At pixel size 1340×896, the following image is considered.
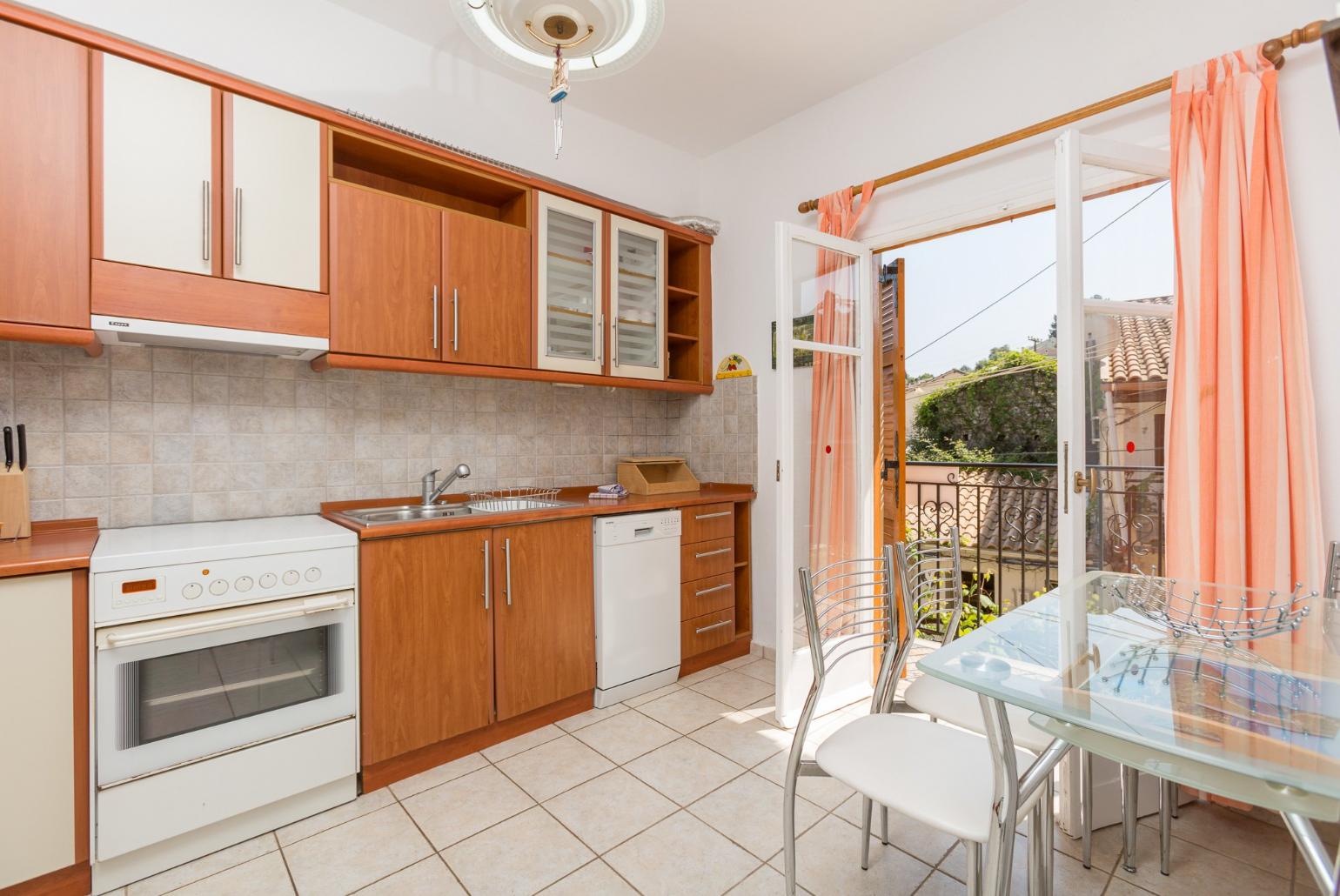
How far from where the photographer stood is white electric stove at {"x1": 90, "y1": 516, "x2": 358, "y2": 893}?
1.62m

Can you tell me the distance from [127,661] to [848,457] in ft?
8.64

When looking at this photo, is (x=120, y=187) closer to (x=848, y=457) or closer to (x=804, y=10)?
(x=804, y=10)

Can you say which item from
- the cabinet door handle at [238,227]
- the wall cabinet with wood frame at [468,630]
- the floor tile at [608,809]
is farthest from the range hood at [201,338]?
the floor tile at [608,809]

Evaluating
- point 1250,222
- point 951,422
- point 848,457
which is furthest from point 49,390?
point 951,422

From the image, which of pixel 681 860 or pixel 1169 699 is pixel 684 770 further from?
pixel 1169 699

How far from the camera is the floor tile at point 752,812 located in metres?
1.82

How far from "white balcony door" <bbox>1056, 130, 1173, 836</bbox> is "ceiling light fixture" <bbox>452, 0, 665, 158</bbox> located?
1.31 m

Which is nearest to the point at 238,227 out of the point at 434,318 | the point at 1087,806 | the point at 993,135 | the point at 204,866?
the point at 434,318

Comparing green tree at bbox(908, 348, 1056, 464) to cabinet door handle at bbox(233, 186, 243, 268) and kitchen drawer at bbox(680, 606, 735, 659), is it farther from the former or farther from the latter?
cabinet door handle at bbox(233, 186, 243, 268)

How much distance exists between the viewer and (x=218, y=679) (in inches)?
70.6

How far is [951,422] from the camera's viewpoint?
4945 mm

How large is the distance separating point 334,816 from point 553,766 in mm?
698

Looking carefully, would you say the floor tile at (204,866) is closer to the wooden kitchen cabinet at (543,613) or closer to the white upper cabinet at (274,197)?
the wooden kitchen cabinet at (543,613)

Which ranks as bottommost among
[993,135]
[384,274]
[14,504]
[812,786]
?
[812,786]
